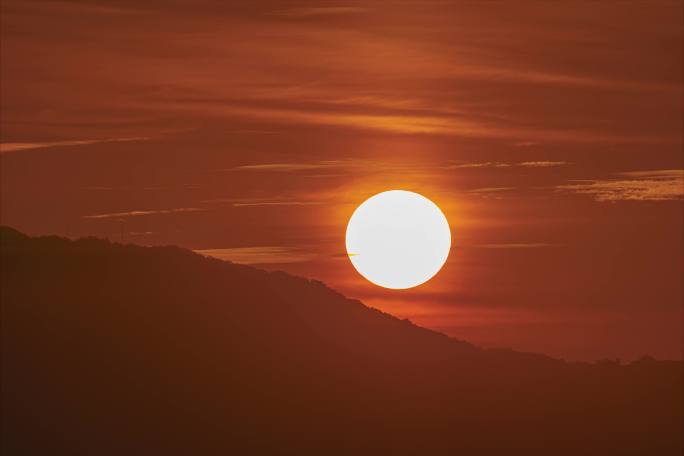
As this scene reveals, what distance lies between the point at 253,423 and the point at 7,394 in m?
30.8

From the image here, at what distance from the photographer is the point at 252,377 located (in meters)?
160

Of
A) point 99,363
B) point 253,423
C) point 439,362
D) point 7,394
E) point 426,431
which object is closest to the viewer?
point 7,394

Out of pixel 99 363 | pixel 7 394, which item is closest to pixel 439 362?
pixel 99 363

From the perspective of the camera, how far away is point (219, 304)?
529 ft

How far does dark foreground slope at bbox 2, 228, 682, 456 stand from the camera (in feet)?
463

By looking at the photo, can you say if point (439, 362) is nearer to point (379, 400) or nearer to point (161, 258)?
point (379, 400)

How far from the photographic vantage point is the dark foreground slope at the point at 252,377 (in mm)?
141000

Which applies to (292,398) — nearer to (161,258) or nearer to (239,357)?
(239,357)

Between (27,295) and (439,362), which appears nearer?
(27,295)

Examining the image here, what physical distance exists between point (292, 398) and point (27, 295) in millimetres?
30596

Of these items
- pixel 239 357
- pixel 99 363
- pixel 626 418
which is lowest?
pixel 99 363

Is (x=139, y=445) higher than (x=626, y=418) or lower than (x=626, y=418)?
lower

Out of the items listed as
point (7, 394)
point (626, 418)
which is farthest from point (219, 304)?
point (626, 418)

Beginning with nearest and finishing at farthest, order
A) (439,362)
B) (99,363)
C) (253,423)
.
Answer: (99,363) < (253,423) < (439,362)
